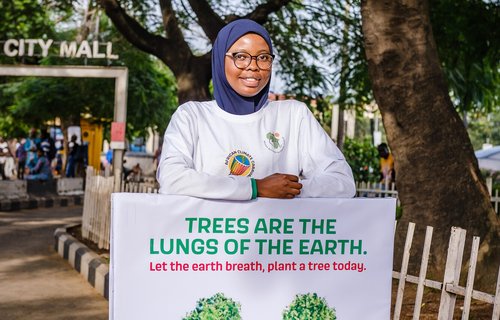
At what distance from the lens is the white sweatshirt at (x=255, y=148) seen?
2.63 meters

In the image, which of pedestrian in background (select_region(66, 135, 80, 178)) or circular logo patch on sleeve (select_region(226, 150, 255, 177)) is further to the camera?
pedestrian in background (select_region(66, 135, 80, 178))

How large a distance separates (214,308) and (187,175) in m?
0.36

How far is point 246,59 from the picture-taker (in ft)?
9.11

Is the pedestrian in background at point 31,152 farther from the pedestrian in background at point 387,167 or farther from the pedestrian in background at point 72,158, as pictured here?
the pedestrian in background at point 387,167

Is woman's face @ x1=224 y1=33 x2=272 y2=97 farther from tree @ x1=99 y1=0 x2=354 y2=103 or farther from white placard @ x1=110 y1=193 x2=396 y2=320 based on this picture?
tree @ x1=99 y1=0 x2=354 y2=103

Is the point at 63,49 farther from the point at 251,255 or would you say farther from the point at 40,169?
the point at 251,255

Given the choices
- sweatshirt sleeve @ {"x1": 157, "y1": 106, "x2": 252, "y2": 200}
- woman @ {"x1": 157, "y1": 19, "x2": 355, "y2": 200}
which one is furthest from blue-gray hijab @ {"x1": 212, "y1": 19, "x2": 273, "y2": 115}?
sweatshirt sleeve @ {"x1": 157, "y1": 106, "x2": 252, "y2": 200}

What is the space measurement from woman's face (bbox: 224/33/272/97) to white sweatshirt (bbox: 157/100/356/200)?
8 cm

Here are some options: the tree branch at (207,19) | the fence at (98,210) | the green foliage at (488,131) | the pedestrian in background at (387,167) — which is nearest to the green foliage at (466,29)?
the tree branch at (207,19)

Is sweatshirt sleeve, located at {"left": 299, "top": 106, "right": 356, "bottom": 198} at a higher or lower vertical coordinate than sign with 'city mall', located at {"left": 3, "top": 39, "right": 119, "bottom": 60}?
lower

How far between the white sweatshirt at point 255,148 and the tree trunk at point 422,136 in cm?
464

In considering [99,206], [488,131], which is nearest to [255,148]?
[99,206]

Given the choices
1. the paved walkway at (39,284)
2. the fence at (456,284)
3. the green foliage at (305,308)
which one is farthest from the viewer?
the paved walkway at (39,284)

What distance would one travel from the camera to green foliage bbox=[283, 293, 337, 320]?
8.41 feet
